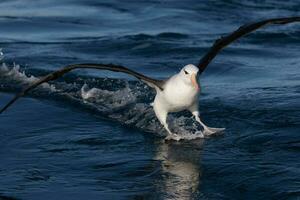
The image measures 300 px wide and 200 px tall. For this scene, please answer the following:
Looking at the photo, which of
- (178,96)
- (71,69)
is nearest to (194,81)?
(178,96)

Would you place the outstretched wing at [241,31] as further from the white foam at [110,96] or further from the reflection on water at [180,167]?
the white foam at [110,96]

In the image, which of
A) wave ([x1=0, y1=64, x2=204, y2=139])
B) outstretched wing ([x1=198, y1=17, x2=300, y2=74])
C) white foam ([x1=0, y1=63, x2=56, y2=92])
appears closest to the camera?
outstretched wing ([x1=198, y1=17, x2=300, y2=74])

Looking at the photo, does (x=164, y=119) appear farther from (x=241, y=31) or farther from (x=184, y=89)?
(x=241, y=31)

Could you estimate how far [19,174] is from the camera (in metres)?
8.31

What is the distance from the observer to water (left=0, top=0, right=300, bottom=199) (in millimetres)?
7992

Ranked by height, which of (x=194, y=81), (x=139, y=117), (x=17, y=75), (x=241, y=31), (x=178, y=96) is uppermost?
(x=241, y=31)

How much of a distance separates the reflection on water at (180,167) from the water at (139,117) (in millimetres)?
11

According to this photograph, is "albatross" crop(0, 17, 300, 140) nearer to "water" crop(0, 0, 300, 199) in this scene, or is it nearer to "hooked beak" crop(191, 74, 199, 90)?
"hooked beak" crop(191, 74, 199, 90)

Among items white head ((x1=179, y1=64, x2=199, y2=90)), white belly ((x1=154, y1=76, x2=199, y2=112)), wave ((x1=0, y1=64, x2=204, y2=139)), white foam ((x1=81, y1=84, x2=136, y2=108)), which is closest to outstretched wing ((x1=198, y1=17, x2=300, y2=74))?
white head ((x1=179, y1=64, x2=199, y2=90))

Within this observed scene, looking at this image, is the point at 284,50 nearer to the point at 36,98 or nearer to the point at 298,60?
the point at 298,60

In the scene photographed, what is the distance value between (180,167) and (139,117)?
207 cm

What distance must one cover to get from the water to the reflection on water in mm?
11

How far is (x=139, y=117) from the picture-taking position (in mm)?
10555

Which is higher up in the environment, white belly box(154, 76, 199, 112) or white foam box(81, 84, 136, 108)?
white foam box(81, 84, 136, 108)
